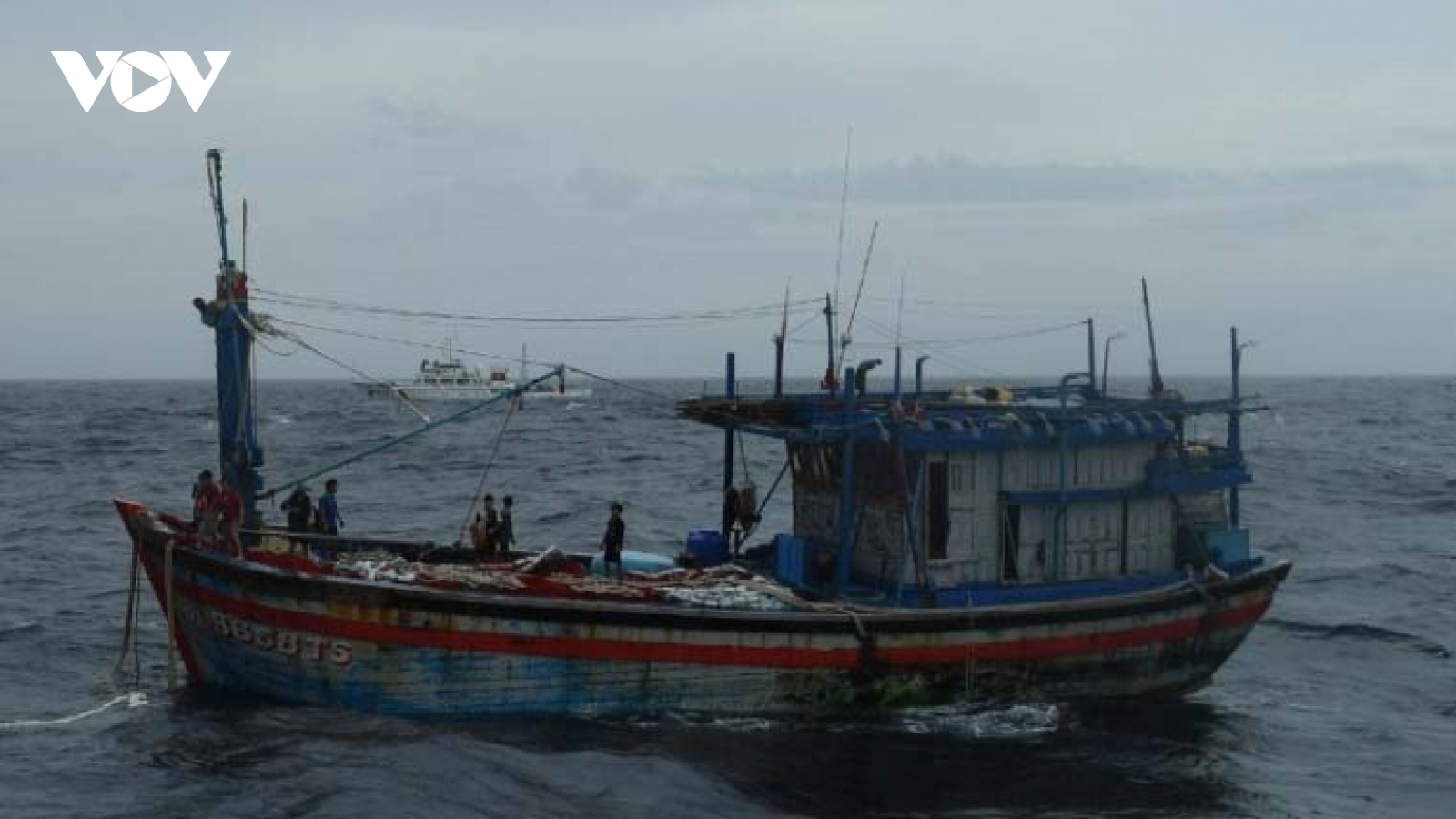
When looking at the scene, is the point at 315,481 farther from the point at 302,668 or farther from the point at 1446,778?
the point at 1446,778

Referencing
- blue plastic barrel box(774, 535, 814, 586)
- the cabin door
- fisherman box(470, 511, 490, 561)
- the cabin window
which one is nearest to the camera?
the cabin window

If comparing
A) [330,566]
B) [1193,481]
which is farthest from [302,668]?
[1193,481]

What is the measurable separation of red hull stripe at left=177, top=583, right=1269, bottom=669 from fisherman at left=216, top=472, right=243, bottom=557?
2.13ft

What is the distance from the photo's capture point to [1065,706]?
21078mm

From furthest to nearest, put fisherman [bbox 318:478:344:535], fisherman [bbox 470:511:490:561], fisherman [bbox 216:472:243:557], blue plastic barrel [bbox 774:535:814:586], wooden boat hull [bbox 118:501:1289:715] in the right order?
fisherman [bbox 318:478:344:535], fisherman [bbox 470:511:490:561], blue plastic barrel [bbox 774:535:814:586], fisherman [bbox 216:472:243:557], wooden boat hull [bbox 118:501:1289:715]

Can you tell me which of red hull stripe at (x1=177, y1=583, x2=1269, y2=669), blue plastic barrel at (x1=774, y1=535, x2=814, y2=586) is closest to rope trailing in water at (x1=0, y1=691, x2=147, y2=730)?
red hull stripe at (x1=177, y1=583, x2=1269, y2=669)

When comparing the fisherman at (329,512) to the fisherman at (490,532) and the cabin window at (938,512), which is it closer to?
the fisherman at (490,532)

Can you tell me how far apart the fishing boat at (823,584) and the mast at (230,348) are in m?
0.04

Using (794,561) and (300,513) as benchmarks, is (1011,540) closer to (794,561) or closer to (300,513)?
(794,561)

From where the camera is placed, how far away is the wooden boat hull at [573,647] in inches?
722

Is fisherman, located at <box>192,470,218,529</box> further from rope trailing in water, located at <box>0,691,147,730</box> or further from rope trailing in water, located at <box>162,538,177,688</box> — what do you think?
rope trailing in water, located at <box>0,691,147,730</box>

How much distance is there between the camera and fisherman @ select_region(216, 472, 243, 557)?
18.9 meters

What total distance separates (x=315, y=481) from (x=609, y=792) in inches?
1732

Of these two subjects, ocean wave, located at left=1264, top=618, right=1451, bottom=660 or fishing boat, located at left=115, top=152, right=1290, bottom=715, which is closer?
fishing boat, located at left=115, top=152, right=1290, bottom=715
